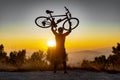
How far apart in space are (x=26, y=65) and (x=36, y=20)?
316 cm

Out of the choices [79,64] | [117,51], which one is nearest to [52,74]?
[79,64]

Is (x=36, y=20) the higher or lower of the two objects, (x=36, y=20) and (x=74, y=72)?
the higher

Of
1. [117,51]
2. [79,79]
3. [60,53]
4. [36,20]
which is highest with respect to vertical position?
[117,51]

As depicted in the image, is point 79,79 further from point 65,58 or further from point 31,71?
point 31,71

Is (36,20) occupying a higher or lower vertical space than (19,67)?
higher

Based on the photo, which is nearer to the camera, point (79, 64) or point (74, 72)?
point (74, 72)

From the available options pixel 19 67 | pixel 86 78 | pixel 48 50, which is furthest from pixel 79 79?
pixel 19 67

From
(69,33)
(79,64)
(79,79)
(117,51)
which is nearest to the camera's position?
(79,79)

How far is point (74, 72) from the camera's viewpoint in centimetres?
2286

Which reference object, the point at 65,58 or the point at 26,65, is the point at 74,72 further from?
the point at 26,65

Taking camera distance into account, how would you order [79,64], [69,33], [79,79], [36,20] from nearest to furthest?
[79,79] → [69,33] → [36,20] → [79,64]

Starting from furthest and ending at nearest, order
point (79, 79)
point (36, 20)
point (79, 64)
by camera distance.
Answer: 1. point (79, 64)
2. point (36, 20)
3. point (79, 79)

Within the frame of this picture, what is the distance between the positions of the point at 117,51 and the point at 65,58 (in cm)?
6065

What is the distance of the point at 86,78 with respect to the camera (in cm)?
2100
